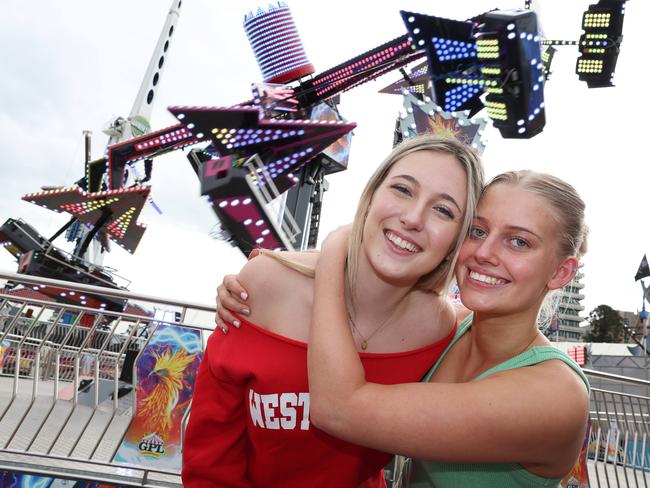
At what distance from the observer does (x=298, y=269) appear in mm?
Answer: 1842

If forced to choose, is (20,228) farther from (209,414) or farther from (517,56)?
(209,414)

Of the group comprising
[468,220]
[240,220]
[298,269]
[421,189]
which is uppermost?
[421,189]

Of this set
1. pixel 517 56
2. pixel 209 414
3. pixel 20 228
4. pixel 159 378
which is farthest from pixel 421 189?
pixel 20 228

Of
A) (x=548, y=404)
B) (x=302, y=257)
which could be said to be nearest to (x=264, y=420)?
(x=302, y=257)

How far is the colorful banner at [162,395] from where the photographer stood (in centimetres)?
412

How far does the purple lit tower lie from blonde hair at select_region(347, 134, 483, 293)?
1096 centimetres

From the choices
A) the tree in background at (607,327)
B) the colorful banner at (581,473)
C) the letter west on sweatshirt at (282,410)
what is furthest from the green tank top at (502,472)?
the tree in background at (607,327)

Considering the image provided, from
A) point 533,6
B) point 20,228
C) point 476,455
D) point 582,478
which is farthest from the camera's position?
point 20,228

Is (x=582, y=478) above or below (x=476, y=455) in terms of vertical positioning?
below

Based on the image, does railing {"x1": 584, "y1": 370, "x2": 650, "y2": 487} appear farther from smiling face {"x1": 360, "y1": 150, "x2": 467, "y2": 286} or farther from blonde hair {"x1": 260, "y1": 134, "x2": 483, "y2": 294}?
smiling face {"x1": 360, "y1": 150, "x2": 467, "y2": 286}

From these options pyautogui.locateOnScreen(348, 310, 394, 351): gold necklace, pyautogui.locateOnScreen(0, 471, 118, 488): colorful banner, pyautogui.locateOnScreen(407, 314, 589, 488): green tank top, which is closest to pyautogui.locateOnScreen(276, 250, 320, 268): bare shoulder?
pyautogui.locateOnScreen(348, 310, 394, 351): gold necklace

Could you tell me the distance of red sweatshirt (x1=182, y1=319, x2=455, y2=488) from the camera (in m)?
1.71

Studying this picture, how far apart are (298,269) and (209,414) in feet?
1.99

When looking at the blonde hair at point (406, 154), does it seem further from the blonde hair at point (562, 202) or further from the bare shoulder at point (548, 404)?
the bare shoulder at point (548, 404)
